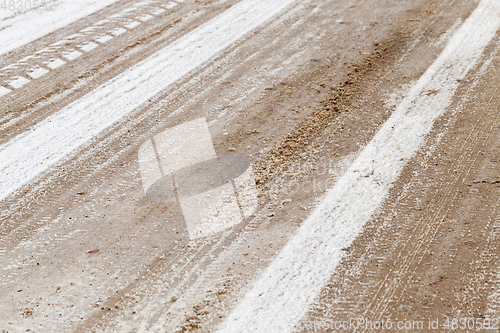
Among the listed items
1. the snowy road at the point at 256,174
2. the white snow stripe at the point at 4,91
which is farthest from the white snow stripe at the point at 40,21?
the white snow stripe at the point at 4,91

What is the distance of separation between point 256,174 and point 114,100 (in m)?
2.23

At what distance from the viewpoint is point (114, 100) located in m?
5.34

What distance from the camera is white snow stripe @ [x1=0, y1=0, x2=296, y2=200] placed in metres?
4.52

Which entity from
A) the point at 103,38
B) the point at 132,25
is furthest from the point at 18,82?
the point at 132,25

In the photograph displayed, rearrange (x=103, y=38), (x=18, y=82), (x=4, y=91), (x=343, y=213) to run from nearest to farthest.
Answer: (x=343, y=213)
(x=4, y=91)
(x=18, y=82)
(x=103, y=38)

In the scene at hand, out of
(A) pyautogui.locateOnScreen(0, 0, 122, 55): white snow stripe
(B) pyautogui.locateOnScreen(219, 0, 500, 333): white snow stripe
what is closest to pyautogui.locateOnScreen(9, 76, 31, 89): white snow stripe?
(A) pyautogui.locateOnScreen(0, 0, 122, 55): white snow stripe

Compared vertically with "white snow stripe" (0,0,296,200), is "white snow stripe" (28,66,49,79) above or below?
above

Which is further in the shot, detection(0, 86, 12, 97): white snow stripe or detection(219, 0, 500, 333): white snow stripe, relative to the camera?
detection(0, 86, 12, 97): white snow stripe

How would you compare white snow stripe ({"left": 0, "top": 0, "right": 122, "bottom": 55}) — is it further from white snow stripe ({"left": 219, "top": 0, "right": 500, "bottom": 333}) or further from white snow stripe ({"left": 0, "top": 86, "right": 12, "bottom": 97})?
white snow stripe ({"left": 219, "top": 0, "right": 500, "bottom": 333})

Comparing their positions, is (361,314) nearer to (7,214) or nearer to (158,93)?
(7,214)

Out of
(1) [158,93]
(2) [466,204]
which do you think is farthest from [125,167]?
(2) [466,204]

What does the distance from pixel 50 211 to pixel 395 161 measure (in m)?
2.96

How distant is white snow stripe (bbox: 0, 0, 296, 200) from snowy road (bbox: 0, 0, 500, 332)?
0.08 ft
